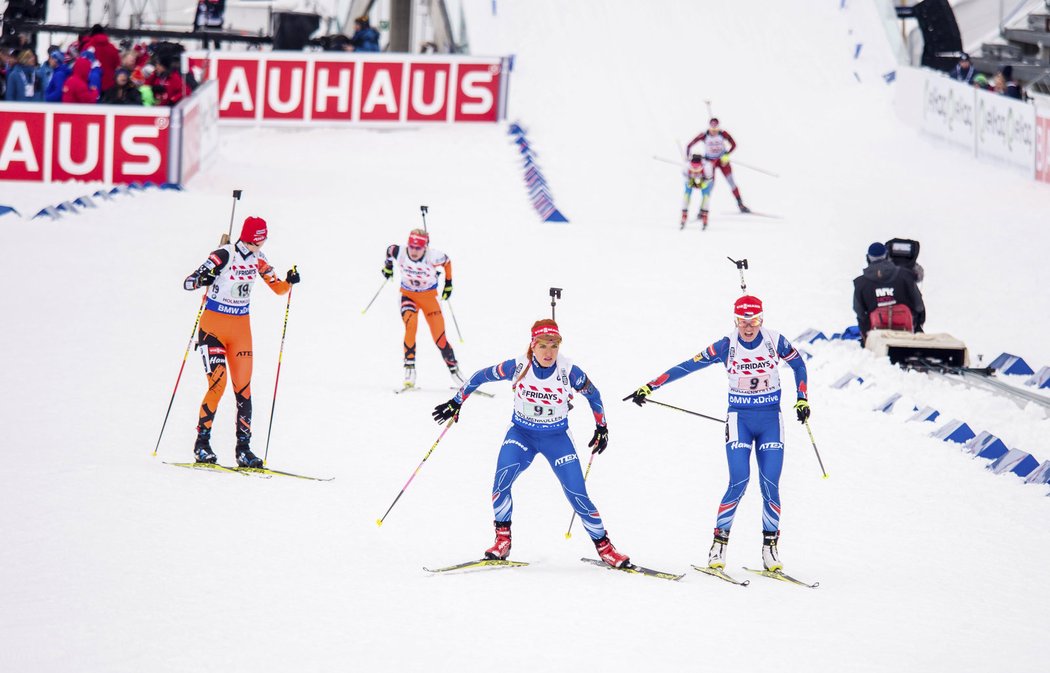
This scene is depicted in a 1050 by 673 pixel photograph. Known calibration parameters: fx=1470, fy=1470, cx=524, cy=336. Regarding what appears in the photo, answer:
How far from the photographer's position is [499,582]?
932cm

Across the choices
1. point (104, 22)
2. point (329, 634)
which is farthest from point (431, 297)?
point (104, 22)

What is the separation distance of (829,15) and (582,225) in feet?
52.6

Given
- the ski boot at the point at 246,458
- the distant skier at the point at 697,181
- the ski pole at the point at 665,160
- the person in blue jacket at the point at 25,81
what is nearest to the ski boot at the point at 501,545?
the ski boot at the point at 246,458

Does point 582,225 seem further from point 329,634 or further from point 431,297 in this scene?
point 329,634

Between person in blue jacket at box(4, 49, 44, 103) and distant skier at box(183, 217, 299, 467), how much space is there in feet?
42.4

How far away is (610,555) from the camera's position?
9641 mm

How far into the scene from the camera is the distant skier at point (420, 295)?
14672mm

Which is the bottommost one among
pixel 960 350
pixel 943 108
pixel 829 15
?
pixel 960 350

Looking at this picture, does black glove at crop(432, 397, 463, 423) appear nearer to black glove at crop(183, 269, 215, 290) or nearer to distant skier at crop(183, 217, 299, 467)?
distant skier at crop(183, 217, 299, 467)

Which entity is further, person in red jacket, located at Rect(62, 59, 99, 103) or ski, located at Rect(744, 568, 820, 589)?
person in red jacket, located at Rect(62, 59, 99, 103)

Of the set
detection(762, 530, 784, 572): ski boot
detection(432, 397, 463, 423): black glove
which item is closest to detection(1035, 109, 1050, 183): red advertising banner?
detection(762, 530, 784, 572): ski boot

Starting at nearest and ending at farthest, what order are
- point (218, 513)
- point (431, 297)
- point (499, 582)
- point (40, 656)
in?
point (40, 656) < point (499, 582) < point (218, 513) < point (431, 297)

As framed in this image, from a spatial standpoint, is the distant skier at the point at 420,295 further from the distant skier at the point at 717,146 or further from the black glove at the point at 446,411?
the distant skier at the point at 717,146

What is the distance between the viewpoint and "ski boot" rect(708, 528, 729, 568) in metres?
9.67
